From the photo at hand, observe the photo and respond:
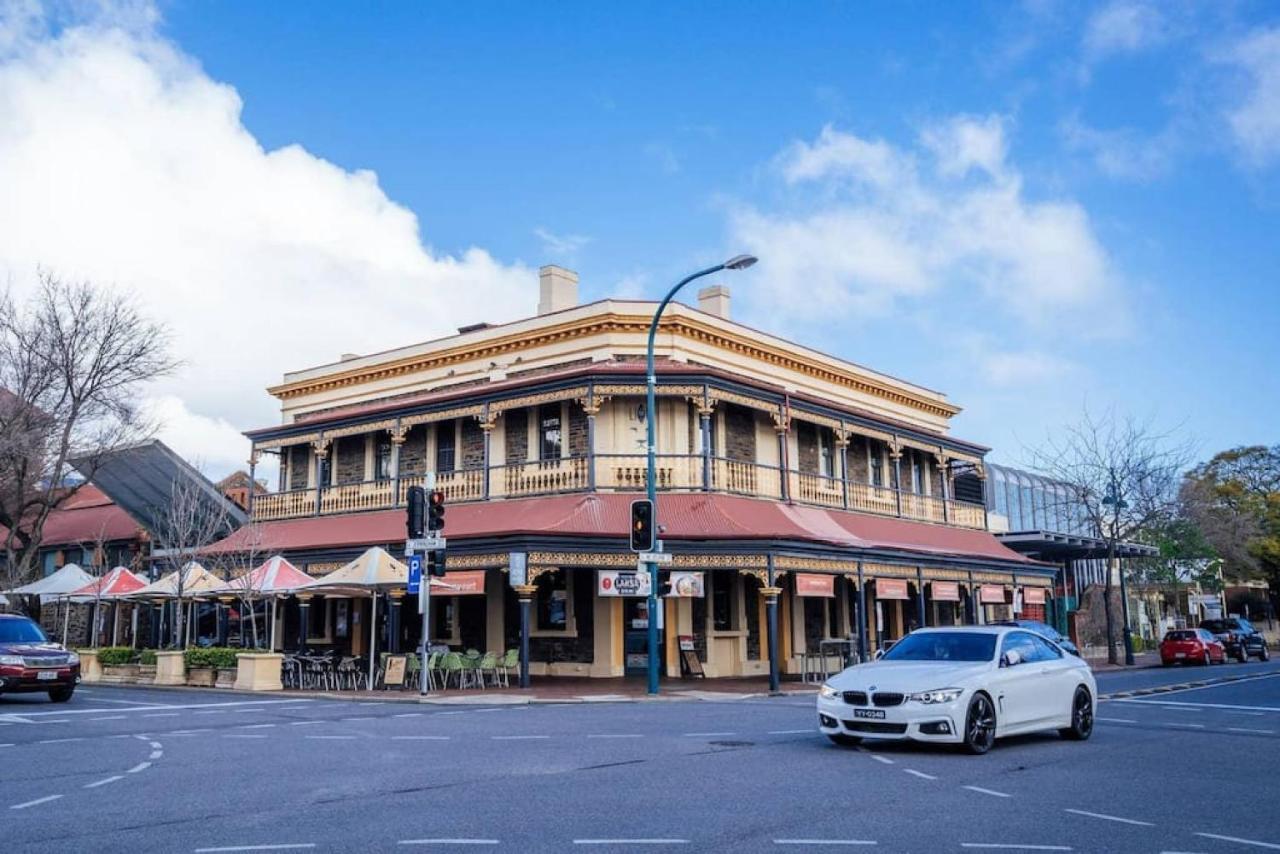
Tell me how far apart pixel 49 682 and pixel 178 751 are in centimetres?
915

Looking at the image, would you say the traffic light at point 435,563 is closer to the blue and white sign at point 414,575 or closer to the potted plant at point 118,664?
the blue and white sign at point 414,575

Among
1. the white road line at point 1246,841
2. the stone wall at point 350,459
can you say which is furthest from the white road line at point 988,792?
the stone wall at point 350,459

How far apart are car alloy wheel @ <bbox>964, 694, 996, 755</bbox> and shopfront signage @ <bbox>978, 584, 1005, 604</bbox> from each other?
2025 centimetres

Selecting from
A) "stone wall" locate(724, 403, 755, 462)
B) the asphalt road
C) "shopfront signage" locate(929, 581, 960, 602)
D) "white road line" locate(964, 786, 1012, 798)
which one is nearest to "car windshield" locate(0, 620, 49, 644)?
the asphalt road

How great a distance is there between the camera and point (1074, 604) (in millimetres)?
46000

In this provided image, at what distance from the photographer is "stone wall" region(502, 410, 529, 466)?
28.8 m

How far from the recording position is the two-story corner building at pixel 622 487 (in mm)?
24844

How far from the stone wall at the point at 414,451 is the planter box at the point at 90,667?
30.2ft

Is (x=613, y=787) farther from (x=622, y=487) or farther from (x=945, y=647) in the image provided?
(x=622, y=487)

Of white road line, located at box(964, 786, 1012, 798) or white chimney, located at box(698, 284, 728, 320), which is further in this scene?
white chimney, located at box(698, 284, 728, 320)

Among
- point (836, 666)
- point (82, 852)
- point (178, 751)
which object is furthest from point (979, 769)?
point (836, 666)

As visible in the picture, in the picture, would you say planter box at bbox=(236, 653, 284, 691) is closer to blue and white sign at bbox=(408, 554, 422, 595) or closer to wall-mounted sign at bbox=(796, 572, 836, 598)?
blue and white sign at bbox=(408, 554, 422, 595)

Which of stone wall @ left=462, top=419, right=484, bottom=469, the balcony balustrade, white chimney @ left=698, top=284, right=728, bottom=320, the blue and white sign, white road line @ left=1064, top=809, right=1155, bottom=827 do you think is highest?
white chimney @ left=698, top=284, right=728, bottom=320

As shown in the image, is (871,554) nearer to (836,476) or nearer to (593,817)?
(836,476)
